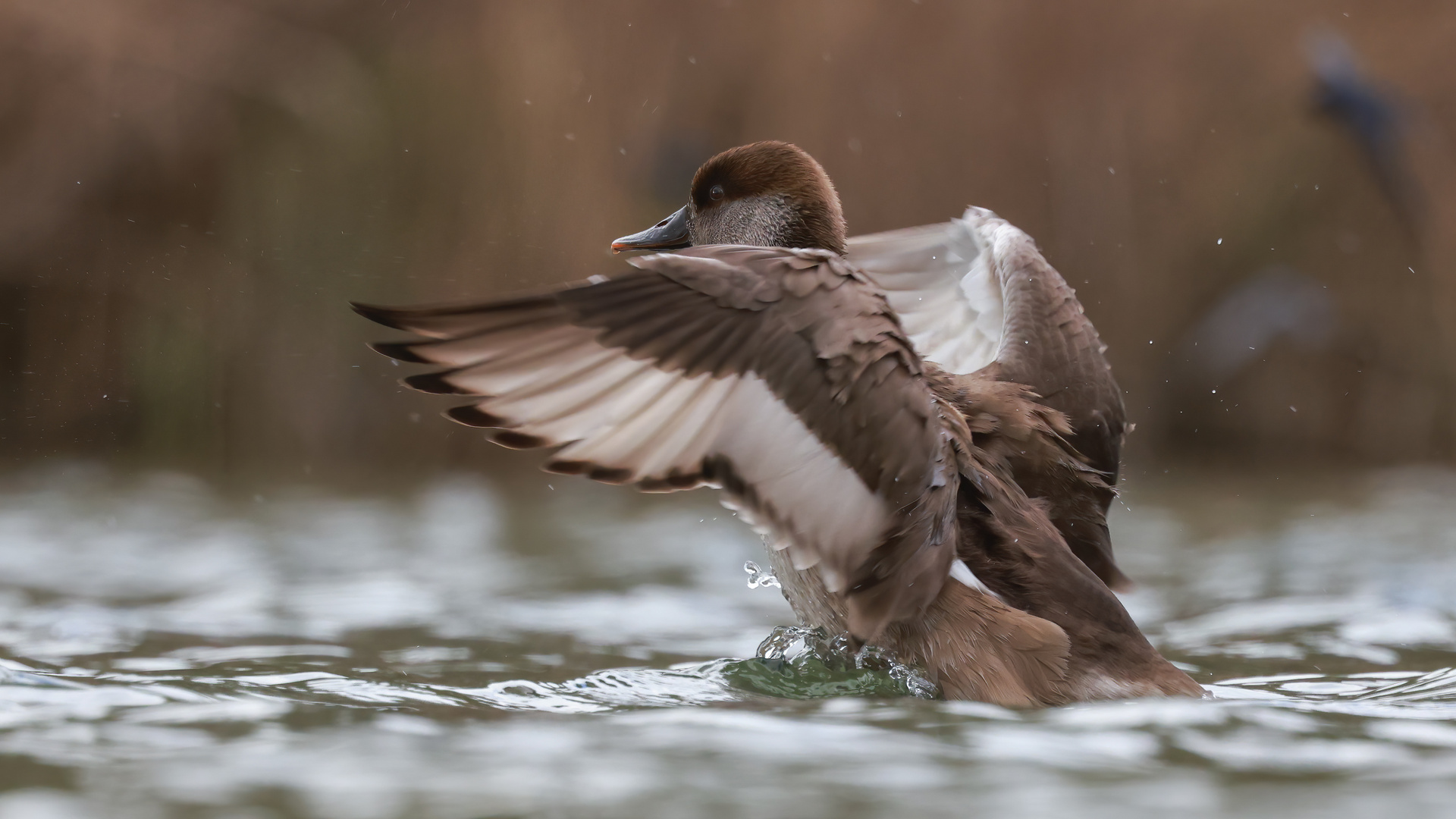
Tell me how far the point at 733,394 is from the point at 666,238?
1.73m

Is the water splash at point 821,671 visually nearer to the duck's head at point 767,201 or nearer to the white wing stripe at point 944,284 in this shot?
the duck's head at point 767,201

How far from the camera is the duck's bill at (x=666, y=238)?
477 cm

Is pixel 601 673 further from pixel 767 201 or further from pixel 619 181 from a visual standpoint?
pixel 619 181

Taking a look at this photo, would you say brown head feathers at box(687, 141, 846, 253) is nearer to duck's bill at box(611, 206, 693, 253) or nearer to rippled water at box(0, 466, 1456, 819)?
duck's bill at box(611, 206, 693, 253)

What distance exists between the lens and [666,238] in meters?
4.80

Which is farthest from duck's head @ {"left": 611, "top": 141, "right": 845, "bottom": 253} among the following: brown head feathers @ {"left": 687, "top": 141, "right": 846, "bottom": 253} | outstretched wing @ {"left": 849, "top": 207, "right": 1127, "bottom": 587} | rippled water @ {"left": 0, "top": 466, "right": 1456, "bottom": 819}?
rippled water @ {"left": 0, "top": 466, "right": 1456, "bottom": 819}

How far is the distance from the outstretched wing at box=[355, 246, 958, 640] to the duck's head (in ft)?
3.68

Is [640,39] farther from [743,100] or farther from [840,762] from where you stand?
[840,762]

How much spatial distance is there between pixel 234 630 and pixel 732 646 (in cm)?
161

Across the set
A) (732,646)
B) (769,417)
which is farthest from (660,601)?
(769,417)

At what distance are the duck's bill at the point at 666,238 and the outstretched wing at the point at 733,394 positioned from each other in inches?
61.4

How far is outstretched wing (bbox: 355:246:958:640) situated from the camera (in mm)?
3127

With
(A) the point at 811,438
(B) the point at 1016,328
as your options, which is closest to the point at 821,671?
(A) the point at 811,438

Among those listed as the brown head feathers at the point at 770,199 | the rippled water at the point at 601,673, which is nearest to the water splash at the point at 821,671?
the rippled water at the point at 601,673
